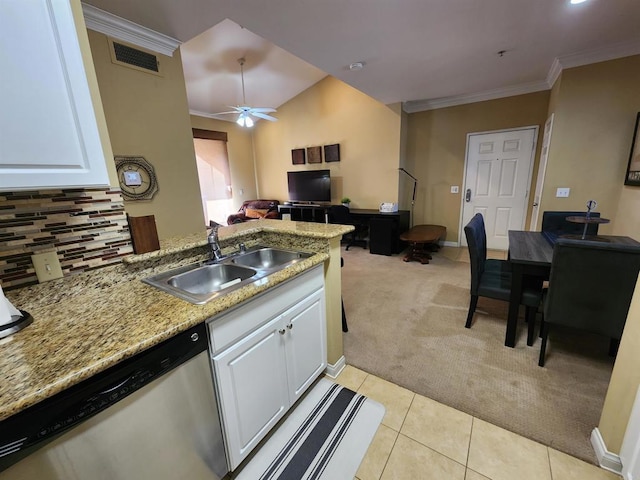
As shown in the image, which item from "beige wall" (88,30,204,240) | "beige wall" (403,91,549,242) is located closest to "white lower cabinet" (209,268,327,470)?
"beige wall" (88,30,204,240)

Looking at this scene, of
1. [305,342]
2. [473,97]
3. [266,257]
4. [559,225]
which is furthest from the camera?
[473,97]

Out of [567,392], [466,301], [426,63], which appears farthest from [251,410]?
[426,63]

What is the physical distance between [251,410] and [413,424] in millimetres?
923

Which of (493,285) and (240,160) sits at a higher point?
(240,160)

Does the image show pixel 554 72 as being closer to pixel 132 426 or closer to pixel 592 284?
pixel 592 284

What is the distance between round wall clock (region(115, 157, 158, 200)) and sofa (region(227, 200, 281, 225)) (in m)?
3.40

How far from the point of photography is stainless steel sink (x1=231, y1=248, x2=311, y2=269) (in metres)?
1.76

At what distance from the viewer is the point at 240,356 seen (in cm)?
119

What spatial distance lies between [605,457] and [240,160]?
271 inches

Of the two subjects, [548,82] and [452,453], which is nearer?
[452,453]

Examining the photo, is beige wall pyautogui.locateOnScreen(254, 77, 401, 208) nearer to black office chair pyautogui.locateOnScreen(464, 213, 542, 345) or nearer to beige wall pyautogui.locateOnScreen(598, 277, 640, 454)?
black office chair pyautogui.locateOnScreen(464, 213, 542, 345)

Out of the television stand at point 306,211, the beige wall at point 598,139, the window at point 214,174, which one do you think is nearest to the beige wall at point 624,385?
the beige wall at point 598,139

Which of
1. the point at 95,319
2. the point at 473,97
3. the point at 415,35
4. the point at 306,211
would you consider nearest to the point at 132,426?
the point at 95,319

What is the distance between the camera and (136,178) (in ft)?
8.07
